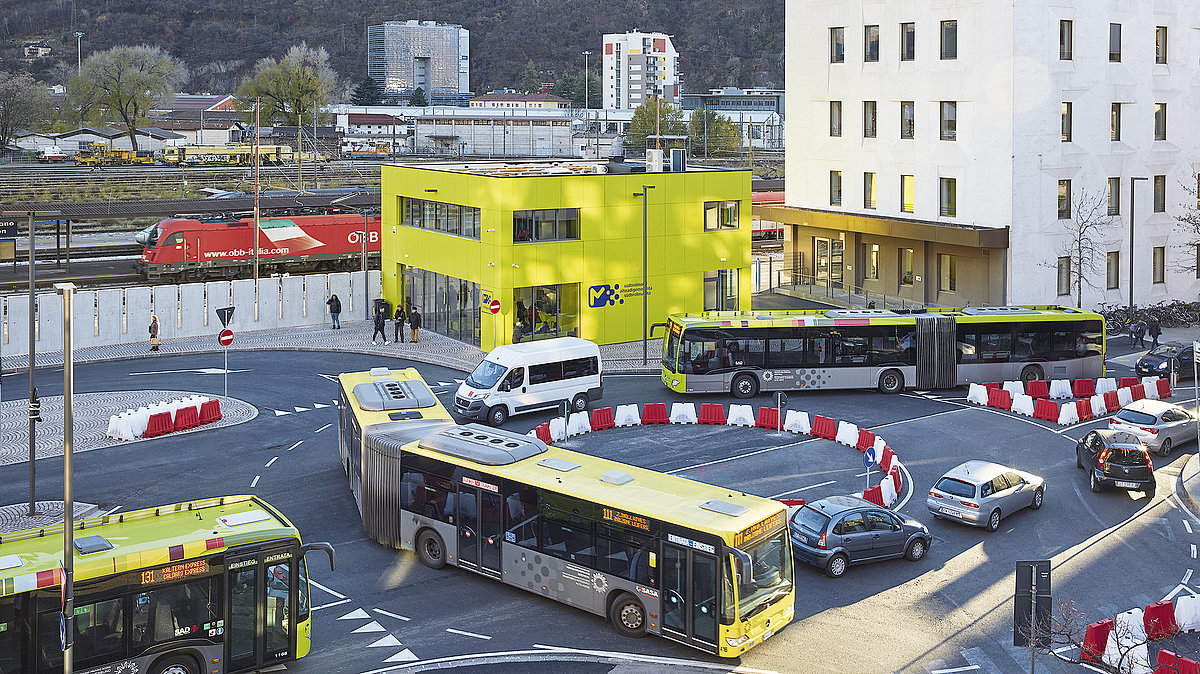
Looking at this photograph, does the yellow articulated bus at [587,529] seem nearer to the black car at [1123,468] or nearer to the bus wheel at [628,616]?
the bus wheel at [628,616]

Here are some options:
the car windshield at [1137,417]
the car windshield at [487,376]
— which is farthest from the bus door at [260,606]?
the car windshield at [1137,417]

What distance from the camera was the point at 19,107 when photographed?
366ft

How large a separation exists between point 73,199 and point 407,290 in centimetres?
4265

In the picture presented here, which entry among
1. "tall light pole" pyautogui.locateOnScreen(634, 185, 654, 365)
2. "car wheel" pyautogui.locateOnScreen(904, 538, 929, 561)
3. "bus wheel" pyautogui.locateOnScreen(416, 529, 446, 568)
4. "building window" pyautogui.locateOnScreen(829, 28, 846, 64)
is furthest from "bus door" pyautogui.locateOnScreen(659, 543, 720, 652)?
"building window" pyautogui.locateOnScreen(829, 28, 846, 64)

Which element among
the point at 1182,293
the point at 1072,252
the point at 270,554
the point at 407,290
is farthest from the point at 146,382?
the point at 1182,293

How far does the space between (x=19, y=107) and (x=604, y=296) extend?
288 ft

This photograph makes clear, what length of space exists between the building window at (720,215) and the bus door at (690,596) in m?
32.1

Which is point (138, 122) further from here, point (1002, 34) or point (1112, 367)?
point (1112, 367)

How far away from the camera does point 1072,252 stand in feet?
175

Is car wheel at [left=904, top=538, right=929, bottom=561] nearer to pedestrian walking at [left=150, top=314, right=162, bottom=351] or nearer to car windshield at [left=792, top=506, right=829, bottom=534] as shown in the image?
car windshield at [left=792, top=506, right=829, bottom=534]

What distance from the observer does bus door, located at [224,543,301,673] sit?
1669 centimetres

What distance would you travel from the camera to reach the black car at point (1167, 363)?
41156mm

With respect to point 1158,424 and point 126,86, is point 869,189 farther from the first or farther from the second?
point 126,86

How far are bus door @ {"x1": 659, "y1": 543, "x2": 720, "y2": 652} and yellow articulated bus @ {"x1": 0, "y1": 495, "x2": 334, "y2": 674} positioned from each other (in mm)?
5438
